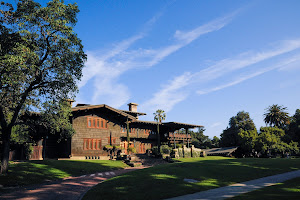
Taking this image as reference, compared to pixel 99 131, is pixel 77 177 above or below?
below

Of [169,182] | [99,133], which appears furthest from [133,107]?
[169,182]

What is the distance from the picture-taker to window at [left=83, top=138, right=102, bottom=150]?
121ft

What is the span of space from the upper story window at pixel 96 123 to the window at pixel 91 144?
2.28 metres

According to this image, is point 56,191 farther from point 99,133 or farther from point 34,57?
point 99,133

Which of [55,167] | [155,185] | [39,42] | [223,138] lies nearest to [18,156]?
[55,167]

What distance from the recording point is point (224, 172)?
68.5ft

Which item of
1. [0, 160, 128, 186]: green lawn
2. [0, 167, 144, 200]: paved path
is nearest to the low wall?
[0, 160, 128, 186]: green lawn

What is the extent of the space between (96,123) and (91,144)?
11.7 ft

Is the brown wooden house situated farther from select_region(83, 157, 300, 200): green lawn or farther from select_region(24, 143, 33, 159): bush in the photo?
select_region(83, 157, 300, 200): green lawn

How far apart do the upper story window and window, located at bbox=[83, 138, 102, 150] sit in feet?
7.48

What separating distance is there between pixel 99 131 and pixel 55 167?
15.2 metres

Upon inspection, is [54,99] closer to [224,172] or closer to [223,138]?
[224,172]

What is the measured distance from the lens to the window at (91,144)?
37.0 metres

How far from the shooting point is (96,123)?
128 ft
